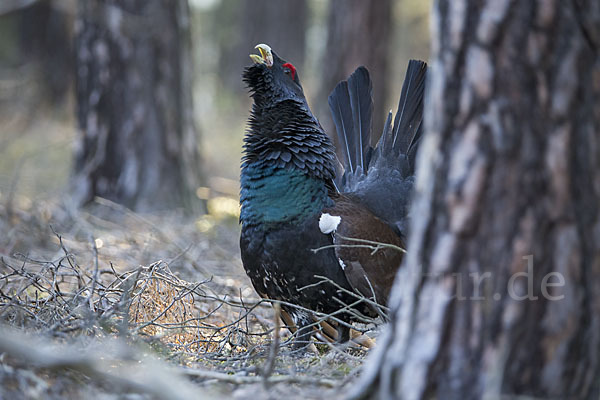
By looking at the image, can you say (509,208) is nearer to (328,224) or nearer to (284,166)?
(328,224)

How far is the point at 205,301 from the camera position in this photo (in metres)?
3.68

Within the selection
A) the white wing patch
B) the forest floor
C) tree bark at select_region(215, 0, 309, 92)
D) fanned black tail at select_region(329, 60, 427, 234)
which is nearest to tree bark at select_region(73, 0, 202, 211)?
the forest floor

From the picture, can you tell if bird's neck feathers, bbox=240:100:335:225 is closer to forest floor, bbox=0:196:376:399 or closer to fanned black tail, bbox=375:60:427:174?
forest floor, bbox=0:196:376:399

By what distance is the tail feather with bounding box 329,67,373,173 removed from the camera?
4.25 metres

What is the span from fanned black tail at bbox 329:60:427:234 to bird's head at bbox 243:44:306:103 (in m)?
0.75

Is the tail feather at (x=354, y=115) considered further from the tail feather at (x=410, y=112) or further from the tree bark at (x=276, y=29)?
the tree bark at (x=276, y=29)

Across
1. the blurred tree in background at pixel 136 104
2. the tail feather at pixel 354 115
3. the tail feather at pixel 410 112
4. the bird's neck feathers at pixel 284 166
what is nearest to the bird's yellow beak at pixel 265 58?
the bird's neck feathers at pixel 284 166

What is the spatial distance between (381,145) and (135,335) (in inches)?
89.8

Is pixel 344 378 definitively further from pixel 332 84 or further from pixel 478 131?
pixel 332 84

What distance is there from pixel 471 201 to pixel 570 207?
282 millimetres

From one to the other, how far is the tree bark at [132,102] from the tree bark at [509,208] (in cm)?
462

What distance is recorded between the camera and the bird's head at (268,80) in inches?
141

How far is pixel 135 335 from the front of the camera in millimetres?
2604

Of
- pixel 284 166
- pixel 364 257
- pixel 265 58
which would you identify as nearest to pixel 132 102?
pixel 265 58
